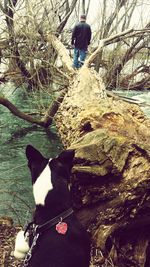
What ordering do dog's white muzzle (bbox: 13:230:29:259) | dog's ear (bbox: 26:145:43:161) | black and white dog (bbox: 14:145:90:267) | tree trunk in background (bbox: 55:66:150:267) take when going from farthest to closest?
tree trunk in background (bbox: 55:66:150:267) → dog's white muzzle (bbox: 13:230:29:259) → dog's ear (bbox: 26:145:43:161) → black and white dog (bbox: 14:145:90:267)

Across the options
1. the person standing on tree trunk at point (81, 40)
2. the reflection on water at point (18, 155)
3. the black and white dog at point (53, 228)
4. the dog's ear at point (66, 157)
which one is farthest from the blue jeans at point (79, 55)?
the black and white dog at point (53, 228)

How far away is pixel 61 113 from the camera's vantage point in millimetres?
7254

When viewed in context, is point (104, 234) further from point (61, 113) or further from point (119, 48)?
point (119, 48)

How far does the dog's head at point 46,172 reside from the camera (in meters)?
2.92

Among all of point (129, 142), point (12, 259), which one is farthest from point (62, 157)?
point (12, 259)

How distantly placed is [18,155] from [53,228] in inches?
294

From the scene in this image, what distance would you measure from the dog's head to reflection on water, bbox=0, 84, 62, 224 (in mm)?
2756

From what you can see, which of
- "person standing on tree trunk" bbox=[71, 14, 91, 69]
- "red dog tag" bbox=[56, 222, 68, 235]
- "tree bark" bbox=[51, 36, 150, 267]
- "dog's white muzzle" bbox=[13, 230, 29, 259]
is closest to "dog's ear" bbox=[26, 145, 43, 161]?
"red dog tag" bbox=[56, 222, 68, 235]

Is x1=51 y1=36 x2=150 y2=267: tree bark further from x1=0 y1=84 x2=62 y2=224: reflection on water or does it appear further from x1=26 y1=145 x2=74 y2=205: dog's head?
x1=0 y1=84 x2=62 y2=224: reflection on water

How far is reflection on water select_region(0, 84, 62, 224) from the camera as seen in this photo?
710 centimetres

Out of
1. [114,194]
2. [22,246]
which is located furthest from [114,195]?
[22,246]

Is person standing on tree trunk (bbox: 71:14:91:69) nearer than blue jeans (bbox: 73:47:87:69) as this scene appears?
No

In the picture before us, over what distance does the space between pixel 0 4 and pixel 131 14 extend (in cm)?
665

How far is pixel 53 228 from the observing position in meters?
2.91
